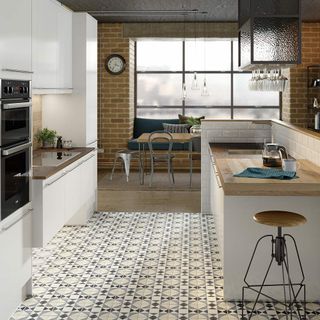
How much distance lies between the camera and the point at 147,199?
8688 mm

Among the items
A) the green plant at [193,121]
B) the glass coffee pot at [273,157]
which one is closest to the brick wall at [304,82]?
the green plant at [193,121]

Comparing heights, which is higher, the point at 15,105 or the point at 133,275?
the point at 15,105

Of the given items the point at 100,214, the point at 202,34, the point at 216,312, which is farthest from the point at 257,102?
the point at 216,312

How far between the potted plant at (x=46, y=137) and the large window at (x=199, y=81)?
19.1ft

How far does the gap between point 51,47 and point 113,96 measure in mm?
5976

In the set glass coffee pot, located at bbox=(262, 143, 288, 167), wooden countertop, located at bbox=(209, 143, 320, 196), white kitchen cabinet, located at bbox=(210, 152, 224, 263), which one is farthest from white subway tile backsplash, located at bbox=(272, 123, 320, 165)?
white kitchen cabinet, located at bbox=(210, 152, 224, 263)

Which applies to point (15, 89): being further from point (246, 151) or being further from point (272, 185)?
point (246, 151)

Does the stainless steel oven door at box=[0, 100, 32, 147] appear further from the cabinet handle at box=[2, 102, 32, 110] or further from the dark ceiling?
Answer: the dark ceiling

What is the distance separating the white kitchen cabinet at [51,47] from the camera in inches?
206

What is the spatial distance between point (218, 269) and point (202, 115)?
7.53 meters

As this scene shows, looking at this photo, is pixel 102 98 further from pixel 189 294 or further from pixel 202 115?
pixel 189 294

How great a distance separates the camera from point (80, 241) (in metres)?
6.18

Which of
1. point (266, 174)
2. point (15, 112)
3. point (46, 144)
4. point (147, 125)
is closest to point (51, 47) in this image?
point (46, 144)

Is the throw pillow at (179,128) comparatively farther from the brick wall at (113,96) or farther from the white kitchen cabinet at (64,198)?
the white kitchen cabinet at (64,198)
